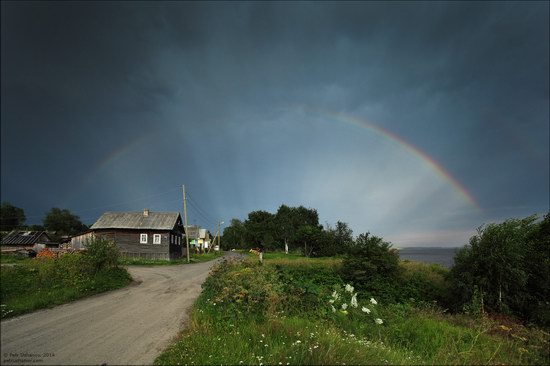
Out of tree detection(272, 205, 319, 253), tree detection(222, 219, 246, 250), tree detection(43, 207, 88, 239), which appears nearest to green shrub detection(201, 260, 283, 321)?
tree detection(272, 205, 319, 253)

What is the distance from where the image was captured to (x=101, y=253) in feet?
51.9

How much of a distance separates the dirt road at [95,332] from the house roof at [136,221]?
106 ft

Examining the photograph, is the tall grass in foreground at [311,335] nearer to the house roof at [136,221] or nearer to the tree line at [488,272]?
the tree line at [488,272]

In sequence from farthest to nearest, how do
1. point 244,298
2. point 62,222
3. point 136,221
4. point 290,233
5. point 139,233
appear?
point 290,233
point 62,222
point 136,221
point 139,233
point 244,298

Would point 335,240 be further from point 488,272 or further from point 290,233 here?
point 488,272

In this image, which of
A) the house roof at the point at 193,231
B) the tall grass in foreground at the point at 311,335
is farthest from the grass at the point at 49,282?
the house roof at the point at 193,231

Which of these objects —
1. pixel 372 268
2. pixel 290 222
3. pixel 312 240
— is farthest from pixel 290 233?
pixel 372 268

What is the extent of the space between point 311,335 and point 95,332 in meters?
4.82

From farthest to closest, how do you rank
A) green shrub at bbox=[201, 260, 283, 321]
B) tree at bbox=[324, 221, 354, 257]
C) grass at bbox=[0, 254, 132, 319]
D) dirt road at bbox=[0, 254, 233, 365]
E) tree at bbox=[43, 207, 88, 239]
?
tree at bbox=[43, 207, 88, 239] → tree at bbox=[324, 221, 354, 257] → grass at bbox=[0, 254, 132, 319] → green shrub at bbox=[201, 260, 283, 321] → dirt road at bbox=[0, 254, 233, 365]

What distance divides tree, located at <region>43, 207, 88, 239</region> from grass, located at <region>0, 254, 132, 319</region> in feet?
234

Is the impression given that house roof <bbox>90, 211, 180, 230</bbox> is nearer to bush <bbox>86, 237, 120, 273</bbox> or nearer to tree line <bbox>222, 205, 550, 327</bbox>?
bush <bbox>86, 237, 120, 273</bbox>

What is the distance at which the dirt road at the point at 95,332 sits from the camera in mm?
5215

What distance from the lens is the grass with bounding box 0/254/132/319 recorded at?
29.4ft

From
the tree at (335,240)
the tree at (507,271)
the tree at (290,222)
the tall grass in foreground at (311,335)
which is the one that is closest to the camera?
the tall grass in foreground at (311,335)
